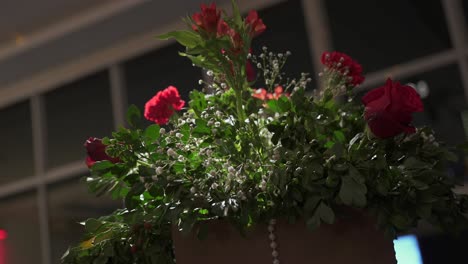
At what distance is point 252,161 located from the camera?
2.93ft

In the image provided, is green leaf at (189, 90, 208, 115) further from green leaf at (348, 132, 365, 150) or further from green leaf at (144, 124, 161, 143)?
green leaf at (348, 132, 365, 150)

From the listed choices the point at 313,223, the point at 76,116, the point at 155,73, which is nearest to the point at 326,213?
the point at 313,223

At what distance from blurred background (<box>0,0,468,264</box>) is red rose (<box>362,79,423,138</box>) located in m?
1.60

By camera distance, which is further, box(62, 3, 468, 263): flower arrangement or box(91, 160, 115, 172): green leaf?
box(91, 160, 115, 172): green leaf

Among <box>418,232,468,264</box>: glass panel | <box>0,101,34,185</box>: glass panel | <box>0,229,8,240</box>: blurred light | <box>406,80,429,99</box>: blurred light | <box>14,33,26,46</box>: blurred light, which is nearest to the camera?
<box>406,80,429,99</box>: blurred light

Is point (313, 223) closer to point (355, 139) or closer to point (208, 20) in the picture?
point (355, 139)

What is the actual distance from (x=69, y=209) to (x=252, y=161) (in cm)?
263

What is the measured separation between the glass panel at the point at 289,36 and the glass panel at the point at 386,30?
0.14 meters

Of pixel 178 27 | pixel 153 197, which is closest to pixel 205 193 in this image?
pixel 153 197

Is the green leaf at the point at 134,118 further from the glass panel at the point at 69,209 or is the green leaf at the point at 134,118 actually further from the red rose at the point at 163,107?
the glass panel at the point at 69,209

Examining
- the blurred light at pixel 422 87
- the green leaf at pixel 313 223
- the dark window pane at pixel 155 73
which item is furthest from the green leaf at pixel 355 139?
the dark window pane at pixel 155 73

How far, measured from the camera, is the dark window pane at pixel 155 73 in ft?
10.3

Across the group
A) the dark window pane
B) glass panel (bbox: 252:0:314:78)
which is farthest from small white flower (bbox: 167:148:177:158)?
the dark window pane

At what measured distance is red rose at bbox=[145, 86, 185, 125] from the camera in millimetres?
1019
